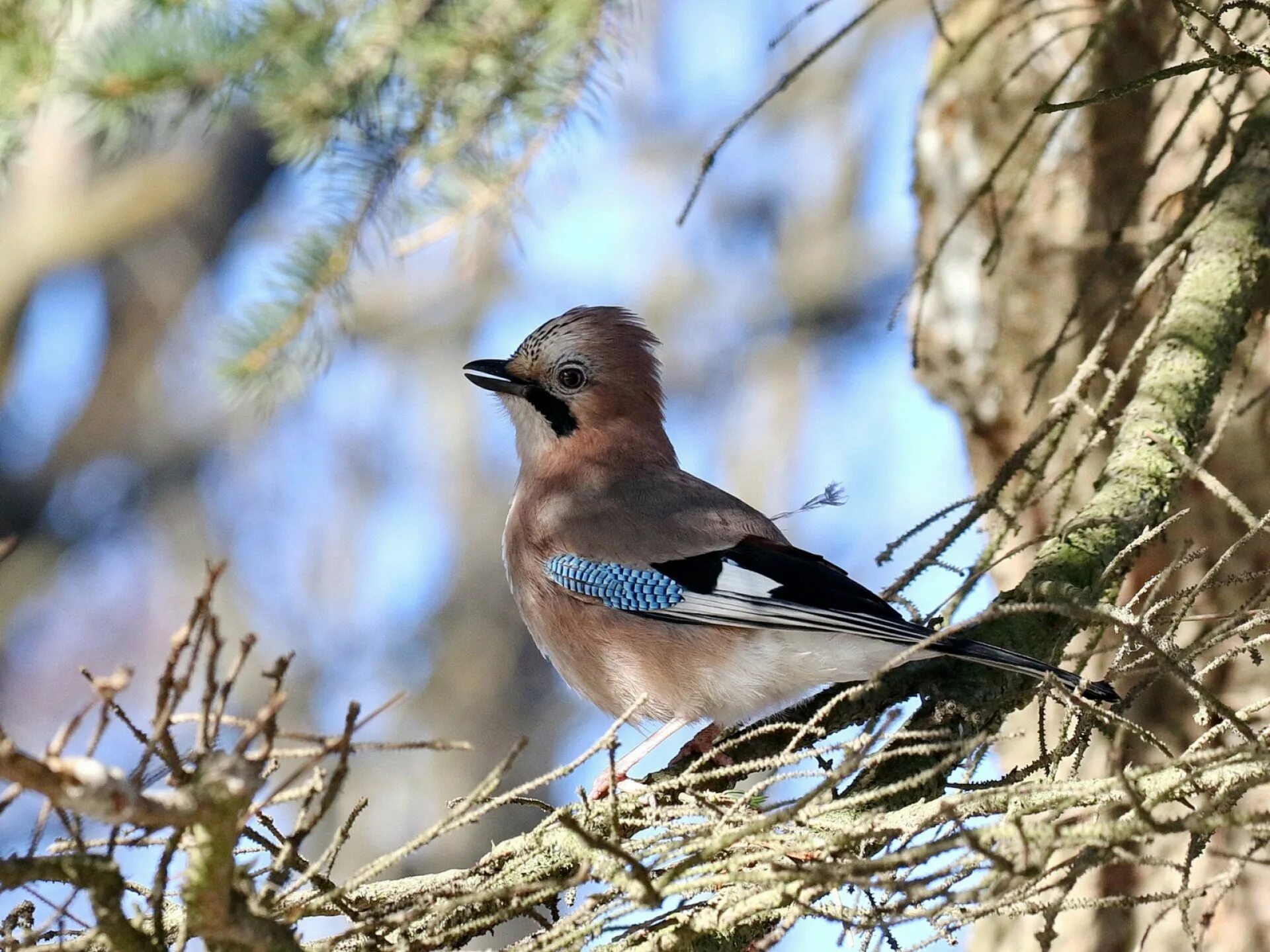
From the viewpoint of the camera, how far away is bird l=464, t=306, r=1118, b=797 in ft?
8.88

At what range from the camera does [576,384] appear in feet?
11.5

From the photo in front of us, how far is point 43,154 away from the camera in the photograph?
21.0ft

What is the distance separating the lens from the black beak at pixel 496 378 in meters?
3.49

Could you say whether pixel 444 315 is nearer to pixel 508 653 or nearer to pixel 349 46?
pixel 508 653

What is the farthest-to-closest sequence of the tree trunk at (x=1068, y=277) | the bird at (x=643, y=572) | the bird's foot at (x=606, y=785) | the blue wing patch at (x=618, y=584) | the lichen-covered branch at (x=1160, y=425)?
the tree trunk at (x=1068, y=277), the blue wing patch at (x=618, y=584), the bird at (x=643, y=572), the bird's foot at (x=606, y=785), the lichen-covered branch at (x=1160, y=425)

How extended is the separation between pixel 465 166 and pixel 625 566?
2.87 ft

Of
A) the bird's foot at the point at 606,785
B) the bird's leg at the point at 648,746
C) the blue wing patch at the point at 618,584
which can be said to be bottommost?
the bird's foot at the point at 606,785

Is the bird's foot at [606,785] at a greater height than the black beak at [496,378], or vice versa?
the black beak at [496,378]

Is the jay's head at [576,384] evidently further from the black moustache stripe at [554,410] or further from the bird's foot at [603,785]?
the bird's foot at [603,785]

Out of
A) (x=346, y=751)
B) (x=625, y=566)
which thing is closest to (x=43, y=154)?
(x=625, y=566)

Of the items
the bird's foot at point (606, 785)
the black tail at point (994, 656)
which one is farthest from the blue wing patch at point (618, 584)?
the black tail at point (994, 656)

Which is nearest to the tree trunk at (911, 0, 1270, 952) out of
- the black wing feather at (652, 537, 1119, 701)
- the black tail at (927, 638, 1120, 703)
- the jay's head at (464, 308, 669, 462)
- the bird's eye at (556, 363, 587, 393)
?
the black wing feather at (652, 537, 1119, 701)

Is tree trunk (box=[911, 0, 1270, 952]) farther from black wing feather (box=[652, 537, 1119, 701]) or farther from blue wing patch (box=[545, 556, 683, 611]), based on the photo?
blue wing patch (box=[545, 556, 683, 611])

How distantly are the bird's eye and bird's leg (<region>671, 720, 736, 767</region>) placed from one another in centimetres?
93
